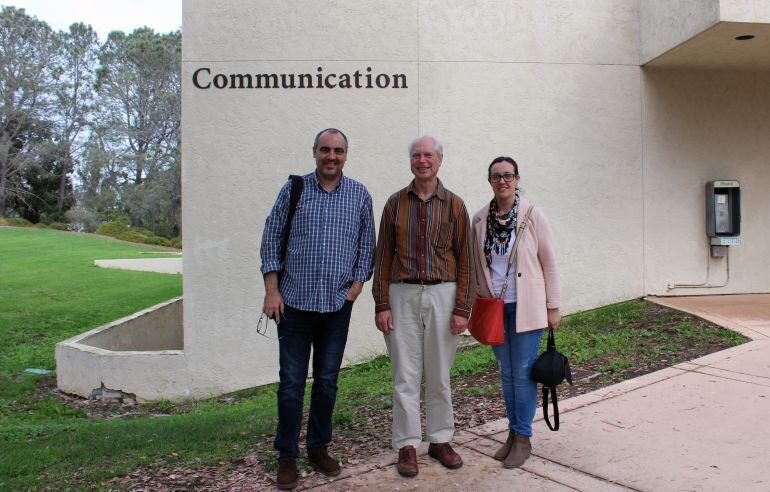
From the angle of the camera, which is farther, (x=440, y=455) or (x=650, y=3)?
(x=650, y=3)

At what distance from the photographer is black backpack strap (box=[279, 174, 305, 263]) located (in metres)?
3.66

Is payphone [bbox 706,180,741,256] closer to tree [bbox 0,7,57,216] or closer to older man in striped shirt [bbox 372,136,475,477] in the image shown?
older man in striped shirt [bbox 372,136,475,477]

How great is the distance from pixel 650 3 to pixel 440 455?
6941mm

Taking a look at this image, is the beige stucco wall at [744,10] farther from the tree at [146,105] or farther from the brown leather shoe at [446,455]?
the tree at [146,105]

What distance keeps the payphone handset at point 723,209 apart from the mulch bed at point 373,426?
2035 mm

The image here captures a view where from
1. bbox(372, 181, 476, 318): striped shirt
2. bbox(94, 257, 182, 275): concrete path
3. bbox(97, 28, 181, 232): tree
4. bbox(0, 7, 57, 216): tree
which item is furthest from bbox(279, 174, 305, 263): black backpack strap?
bbox(0, 7, 57, 216): tree

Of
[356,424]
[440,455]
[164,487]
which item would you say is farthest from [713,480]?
[164,487]

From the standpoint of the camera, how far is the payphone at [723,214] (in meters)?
8.45

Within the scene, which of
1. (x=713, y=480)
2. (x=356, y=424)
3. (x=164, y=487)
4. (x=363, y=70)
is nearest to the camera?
(x=713, y=480)

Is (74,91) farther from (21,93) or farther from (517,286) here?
(517,286)

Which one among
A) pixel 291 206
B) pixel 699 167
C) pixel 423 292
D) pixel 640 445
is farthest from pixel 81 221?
pixel 640 445

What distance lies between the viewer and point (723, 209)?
8.56 meters

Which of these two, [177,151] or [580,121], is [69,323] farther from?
[177,151]

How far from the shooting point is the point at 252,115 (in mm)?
7852
